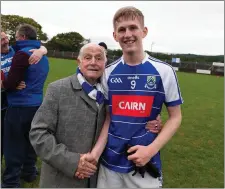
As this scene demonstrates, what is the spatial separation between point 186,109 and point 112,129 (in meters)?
9.46

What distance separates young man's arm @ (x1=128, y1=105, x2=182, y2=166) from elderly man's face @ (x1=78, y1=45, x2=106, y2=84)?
619mm

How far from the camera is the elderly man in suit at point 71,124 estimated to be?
2209mm


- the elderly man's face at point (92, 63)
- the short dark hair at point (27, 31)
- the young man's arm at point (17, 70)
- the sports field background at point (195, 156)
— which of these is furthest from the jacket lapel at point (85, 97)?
the sports field background at point (195, 156)

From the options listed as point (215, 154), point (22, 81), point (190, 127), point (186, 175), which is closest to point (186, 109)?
point (190, 127)

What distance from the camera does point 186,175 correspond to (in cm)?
512

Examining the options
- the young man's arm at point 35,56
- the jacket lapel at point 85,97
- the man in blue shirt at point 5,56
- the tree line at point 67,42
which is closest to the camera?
the jacket lapel at point 85,97

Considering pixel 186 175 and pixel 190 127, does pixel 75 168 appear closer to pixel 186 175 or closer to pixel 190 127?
pixel 186 175

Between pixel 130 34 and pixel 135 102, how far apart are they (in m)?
0.51

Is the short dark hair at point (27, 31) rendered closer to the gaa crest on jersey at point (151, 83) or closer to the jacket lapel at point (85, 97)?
the jacket lapel at point (85, 97)

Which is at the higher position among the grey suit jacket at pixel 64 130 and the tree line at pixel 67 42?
the tree line at pixel 67 42

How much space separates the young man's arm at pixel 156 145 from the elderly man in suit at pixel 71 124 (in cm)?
32

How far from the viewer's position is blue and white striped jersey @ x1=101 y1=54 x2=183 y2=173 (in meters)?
2.29

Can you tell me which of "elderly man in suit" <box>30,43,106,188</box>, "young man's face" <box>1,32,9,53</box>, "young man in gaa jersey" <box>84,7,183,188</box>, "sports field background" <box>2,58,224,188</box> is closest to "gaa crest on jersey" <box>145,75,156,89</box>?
"young man in gaa jersey" <box>84,7,183,188</box>

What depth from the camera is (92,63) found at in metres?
2.35
